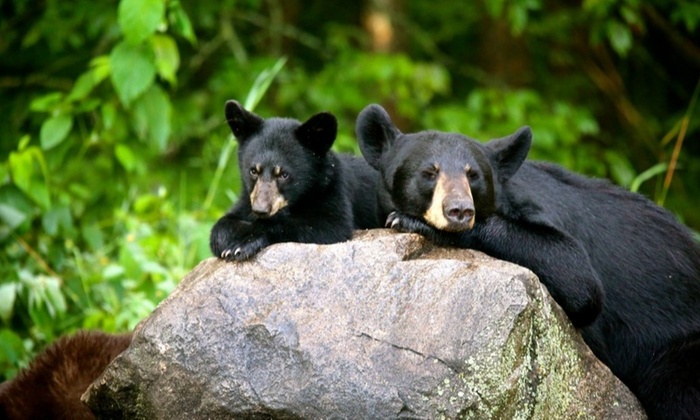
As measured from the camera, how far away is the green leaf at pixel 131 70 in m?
6.59

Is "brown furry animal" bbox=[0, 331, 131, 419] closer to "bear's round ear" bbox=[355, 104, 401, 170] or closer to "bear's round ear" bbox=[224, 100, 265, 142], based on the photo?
"bear's round ear" bbox=[224, 100, 265, 142]

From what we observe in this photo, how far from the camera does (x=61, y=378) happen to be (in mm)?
4738

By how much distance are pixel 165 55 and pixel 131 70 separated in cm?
39

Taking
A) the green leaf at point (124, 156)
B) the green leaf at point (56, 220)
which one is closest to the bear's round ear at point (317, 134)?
the green leaf at point (124, 156)

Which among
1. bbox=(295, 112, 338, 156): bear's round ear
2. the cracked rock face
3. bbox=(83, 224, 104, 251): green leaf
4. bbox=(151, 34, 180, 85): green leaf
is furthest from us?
bbox=(83, 224, 104, 251): green leaf

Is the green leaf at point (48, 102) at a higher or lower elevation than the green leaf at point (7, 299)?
higher

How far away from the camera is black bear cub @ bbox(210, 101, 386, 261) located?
15.8 ft

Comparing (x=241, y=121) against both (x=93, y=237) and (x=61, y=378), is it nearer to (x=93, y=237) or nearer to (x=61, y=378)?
(x=61, y=378)

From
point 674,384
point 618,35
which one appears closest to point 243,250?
point 674,384

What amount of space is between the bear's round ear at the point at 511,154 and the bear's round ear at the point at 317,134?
36.8 inches

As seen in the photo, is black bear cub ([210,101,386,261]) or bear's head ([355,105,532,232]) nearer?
bear's head ([355,105,532,232])

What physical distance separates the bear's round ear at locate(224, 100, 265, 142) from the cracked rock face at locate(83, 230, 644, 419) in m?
1.16

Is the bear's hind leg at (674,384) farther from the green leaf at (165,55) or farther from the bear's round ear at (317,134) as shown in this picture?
the green leaf at (165,55)

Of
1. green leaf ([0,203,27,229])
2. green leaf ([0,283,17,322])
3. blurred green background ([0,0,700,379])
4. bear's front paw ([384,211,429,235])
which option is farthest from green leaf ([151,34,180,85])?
bear's front paw ([384,211,429,235])
